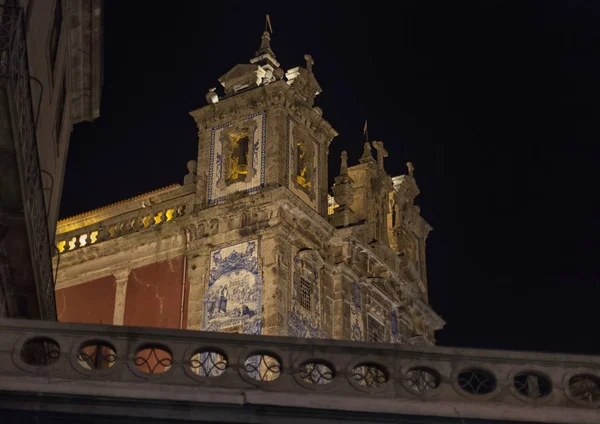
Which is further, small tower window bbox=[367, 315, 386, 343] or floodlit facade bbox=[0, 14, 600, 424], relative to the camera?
small tower window bbox=[367, 315, 386, 343]

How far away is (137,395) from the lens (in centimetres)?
821

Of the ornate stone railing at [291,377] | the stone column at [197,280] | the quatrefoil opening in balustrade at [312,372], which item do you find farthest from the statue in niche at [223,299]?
the ornate stone railing at [291,377]

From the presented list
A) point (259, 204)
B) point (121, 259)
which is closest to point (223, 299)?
point (259, 204)

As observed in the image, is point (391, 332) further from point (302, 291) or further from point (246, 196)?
point (246, 196)

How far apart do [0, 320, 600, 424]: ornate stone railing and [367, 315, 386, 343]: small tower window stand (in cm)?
1858

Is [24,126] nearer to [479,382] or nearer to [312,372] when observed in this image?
[312,372]

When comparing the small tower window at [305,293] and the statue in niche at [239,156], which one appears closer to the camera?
the small tower window at [305,293]

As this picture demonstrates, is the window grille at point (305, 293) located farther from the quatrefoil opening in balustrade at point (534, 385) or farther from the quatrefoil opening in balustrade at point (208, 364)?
the quatrefoil opening in balustrade at point (534, 385)

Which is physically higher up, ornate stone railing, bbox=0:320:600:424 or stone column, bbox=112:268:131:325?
stone column, bbox=112:268:131:325

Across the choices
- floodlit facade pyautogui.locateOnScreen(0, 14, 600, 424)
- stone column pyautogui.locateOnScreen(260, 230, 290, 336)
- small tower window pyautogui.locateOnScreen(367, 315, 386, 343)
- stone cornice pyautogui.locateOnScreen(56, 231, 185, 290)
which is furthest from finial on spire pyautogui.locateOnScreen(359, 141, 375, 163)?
stone cornice pyautogui.locateOnScreen(56, 231, 185, 290)

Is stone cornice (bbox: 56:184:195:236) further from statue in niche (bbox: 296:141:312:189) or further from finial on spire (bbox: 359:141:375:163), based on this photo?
finial on spire (bbox: 359:141:375:163)

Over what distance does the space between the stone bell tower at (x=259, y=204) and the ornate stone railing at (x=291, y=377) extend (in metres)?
14.5

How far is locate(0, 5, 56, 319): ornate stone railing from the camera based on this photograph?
10242 millimetres

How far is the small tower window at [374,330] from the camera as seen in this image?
27.5 metres
